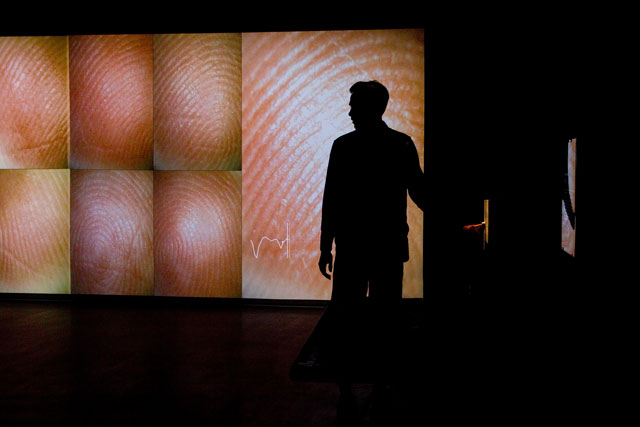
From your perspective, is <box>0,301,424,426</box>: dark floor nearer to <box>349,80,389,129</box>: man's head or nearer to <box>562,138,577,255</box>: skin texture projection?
<box>562,138,577,255</box>: skin texture projection

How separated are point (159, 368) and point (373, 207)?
6.14 ft

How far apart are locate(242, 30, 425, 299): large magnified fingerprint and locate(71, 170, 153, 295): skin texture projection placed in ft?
3.46

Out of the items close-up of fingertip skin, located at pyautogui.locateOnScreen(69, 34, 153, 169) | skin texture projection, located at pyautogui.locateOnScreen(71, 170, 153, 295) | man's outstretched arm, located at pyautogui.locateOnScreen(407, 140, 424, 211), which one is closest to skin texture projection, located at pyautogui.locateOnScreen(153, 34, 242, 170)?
close-up of fingertip skin, located at pyautogui.locateOnScreen(69, 34, 153, 169)

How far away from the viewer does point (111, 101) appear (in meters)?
5.68

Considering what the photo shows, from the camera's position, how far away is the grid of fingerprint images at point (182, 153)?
17.8 feet

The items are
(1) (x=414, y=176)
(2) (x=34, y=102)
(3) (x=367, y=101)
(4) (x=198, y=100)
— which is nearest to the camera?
(3) (x=367, y=101)

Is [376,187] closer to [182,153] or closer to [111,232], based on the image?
[182,153]

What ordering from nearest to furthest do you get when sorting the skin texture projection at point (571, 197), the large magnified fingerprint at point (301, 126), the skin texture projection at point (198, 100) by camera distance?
the skin texture projection at point (571, 197), the large magnified fingerprint at point (301, 126), the skin texture projection at point (198, 100)

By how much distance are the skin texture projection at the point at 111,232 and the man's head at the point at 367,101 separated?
134 inches

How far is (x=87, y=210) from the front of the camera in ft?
19.1

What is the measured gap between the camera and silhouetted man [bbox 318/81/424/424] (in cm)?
294

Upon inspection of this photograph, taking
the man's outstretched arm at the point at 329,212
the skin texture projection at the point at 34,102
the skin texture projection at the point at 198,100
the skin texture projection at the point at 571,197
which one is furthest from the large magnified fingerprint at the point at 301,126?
the skin texture projection at the point at 571,197

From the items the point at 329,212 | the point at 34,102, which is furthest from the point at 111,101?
the point at 329,212

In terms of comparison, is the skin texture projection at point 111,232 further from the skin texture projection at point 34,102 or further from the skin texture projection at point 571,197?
the skin texture projection at point 571,197
